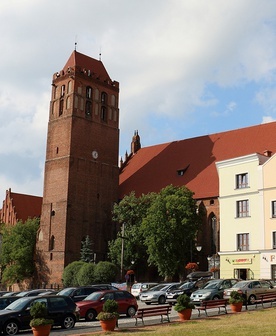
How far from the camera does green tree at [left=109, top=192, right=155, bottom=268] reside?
5128 centimetres

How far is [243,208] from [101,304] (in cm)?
2000

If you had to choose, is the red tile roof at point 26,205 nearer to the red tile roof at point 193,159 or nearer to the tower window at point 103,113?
the red tile roof at point 193,159

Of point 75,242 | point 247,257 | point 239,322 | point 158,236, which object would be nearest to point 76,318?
point 239,322

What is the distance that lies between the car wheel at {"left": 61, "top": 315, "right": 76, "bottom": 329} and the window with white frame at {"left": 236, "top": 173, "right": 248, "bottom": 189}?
23.1 metres

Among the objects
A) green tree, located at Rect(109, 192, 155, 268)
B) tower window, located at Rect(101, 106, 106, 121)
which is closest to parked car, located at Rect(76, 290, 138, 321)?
green tree, located at Rect(109, 192, 155, 268)

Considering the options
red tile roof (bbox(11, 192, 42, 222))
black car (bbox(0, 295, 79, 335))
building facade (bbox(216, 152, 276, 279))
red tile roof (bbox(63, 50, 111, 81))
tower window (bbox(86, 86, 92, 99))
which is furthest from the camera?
red tile roof (bbox(11, 192, 42, 222))

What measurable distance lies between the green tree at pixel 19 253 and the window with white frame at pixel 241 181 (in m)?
27.7

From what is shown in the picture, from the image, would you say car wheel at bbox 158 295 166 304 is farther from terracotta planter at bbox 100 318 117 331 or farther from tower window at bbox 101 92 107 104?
tower window at bbox 101 92 107 104

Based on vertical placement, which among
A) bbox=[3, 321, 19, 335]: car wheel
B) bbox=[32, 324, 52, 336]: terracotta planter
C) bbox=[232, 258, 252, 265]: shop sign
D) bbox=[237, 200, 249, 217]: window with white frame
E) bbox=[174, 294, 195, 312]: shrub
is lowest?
bbox=[3, 321, 19, 335]: car wheel

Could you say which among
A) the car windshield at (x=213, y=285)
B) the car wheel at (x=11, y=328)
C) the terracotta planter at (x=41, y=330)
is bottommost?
the car wheel at (x=11, y=328)

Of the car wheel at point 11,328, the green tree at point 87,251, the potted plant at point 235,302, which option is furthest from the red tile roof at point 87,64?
the car wheel at point 11,328

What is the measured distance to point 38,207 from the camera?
7138 cm

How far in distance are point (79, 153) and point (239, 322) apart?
4142 centimetres

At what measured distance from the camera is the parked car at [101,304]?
946 inches
